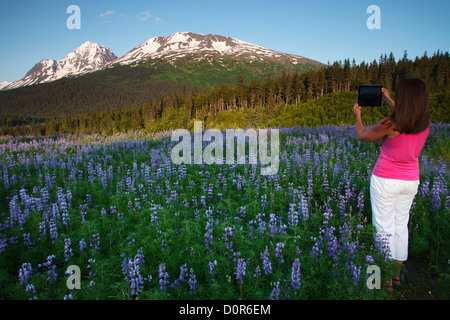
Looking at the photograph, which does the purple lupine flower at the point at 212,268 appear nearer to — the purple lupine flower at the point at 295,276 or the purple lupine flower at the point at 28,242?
the purple lupine flower at the point at 295,276

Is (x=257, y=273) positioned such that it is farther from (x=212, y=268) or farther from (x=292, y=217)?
(x=292, y=217)

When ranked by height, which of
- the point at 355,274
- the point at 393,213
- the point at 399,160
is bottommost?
the point at 355,274

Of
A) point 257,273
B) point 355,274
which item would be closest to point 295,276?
point 257,273

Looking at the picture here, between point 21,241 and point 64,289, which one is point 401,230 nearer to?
point 64,289

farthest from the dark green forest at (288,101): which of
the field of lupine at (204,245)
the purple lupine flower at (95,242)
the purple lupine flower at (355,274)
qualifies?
the purple lupine flower at (95,242)

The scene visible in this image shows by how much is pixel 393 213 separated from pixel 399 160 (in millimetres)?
917

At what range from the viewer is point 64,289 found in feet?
12.7

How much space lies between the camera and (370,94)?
4.55 m

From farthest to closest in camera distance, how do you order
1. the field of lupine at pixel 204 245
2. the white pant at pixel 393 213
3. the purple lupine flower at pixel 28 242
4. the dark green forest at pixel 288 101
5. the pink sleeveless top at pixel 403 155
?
the dark green forest at pixel 288 101 → the purple lupine flower at pixel 28 242 → the white pant at pixel 393 213 → the pink sleeveless top at pixel 403 155 → the field of lupine at pixel 204 245

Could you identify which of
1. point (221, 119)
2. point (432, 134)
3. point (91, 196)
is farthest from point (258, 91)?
point (91, 196)

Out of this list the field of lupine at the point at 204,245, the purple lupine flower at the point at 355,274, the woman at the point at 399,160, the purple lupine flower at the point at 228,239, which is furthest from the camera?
the purple lupine flower at the point at 228,239

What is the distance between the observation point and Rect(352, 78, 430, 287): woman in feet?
12.7

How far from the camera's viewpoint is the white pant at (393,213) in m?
4.22

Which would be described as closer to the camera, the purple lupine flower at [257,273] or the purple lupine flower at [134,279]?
the purple lupine flower at [134,279]
